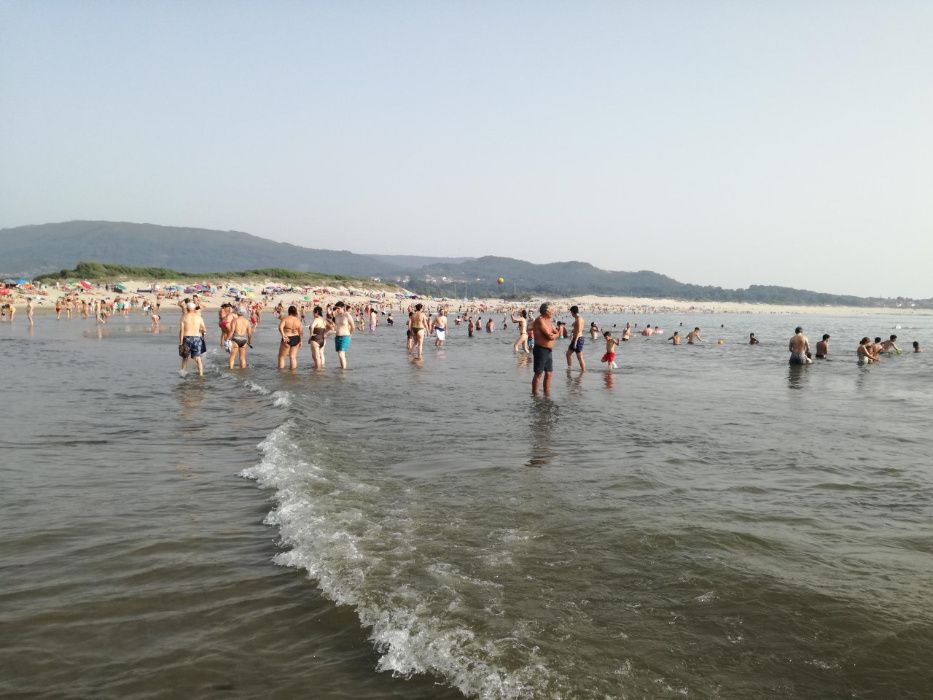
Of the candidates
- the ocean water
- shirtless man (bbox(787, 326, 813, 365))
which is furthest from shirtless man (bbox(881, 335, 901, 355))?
the ocean water

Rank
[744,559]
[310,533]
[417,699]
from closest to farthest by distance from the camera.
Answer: [417,699], [744,559], [310,533]

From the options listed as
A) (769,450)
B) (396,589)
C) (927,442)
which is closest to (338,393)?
(769,450)

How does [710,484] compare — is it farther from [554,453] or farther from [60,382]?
[60,382]

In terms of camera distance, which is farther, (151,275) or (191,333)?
(151,275)

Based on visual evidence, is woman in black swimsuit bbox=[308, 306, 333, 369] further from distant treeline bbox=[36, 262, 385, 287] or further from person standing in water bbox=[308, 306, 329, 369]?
distant treeline bbox=[36, 262, 385, 287]

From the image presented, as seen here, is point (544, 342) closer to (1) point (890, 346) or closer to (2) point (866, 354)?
→ (2) point (866, 354)

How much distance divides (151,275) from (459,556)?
8419cm

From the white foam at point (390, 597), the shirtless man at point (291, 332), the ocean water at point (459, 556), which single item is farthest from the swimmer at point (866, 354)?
the white foam at point (390, 597)

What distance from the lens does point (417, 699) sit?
109 inches

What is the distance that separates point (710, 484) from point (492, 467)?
7.08 ft

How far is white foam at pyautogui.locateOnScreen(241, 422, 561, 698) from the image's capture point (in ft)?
9.54

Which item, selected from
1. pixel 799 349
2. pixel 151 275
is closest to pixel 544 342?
pixel 799 349

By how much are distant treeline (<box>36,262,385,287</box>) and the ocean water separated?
7267cm

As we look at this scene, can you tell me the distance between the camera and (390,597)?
11.9ft
